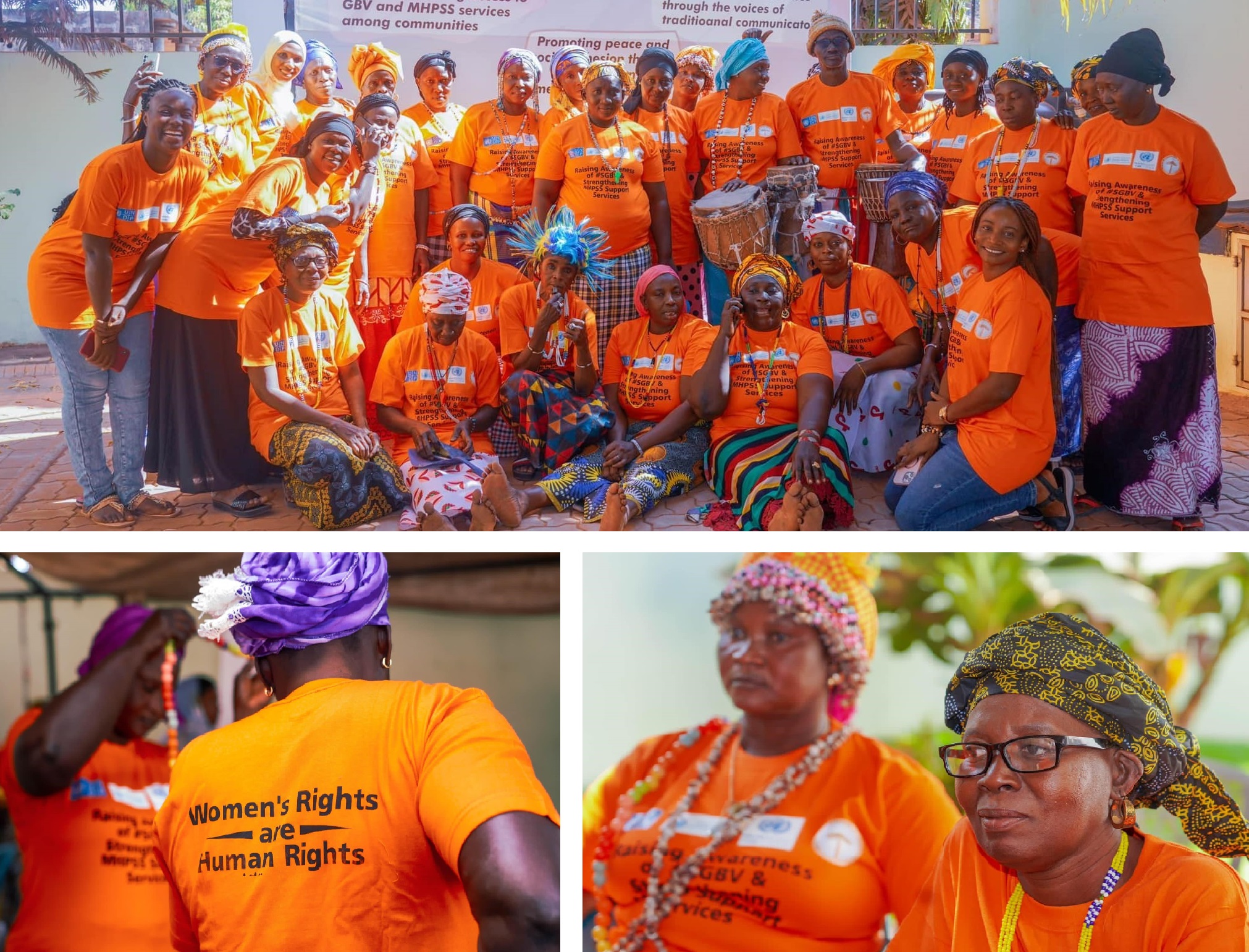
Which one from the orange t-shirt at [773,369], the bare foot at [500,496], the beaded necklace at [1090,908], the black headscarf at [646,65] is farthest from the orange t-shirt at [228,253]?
the beaded necklace at [1090,908]

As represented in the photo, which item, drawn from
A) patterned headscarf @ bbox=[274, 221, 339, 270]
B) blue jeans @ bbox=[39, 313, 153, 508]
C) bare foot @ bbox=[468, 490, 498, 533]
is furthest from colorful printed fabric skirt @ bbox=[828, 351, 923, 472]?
blue jeans @ bbox=[39, 313, 153, 508]

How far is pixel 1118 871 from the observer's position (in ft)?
7.77

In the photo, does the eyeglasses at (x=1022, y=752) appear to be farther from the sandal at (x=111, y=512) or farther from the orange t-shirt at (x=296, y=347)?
the sandal at (x=111, y=512)

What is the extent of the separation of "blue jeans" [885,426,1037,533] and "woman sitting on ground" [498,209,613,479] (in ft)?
4.04

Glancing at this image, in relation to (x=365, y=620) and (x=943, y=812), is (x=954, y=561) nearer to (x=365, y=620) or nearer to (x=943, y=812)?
(x=943, y=812)

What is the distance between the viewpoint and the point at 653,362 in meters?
4.69

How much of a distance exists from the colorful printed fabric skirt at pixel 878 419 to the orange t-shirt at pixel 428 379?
1.42 m

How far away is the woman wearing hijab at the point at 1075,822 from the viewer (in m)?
2.35

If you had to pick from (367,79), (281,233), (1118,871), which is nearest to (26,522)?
(281,233)

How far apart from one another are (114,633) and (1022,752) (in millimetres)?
2004

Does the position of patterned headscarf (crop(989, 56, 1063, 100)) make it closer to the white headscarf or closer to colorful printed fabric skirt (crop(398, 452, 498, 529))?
colorful printed fabric skirt (crop(398, 452, 498, 529))

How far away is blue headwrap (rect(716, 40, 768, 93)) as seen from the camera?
508 centimetres

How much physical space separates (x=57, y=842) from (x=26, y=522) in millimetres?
2292

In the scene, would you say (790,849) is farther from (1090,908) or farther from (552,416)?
(552,416)
